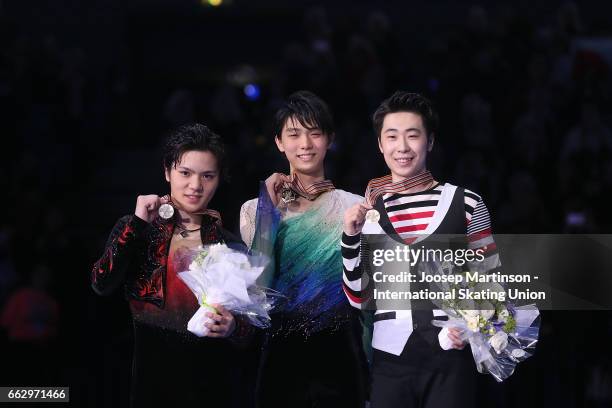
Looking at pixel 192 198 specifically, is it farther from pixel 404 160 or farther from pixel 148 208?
pixel 404 160

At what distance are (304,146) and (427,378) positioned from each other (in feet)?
3.98

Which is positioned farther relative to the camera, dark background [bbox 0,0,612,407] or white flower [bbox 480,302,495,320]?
dark background [bbox 0,0,612,407]

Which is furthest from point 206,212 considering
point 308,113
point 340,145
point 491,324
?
point 340,145

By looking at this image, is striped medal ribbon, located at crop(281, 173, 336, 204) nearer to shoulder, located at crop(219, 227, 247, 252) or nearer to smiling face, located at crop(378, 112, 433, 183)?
shoulder, located at crop(219, 227, 247, 252)

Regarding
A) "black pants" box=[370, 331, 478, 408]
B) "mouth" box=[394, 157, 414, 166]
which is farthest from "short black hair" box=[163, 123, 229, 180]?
"black pants" box=[370, 331, 478, 408]

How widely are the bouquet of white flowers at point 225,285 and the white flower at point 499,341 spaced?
99 centimetres

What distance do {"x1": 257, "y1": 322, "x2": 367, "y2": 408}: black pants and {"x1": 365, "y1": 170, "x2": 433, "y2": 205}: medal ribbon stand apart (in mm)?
638

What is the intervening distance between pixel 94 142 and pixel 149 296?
5291 millimetres

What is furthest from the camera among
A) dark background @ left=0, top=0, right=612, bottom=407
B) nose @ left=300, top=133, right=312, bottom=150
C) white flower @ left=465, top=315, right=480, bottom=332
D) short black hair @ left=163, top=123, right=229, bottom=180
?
dark background @ left=0, top=0, right=612, bottom=407

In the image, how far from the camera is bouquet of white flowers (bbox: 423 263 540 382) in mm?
4551

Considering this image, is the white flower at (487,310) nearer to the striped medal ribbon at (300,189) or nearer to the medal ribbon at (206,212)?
the striped medal ribbon at (300,189)

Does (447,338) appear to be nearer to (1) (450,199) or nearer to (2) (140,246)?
(1) (450,199)

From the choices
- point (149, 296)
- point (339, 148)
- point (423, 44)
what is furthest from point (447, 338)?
point (423, 44)

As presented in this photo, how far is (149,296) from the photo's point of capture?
481 centimetres
